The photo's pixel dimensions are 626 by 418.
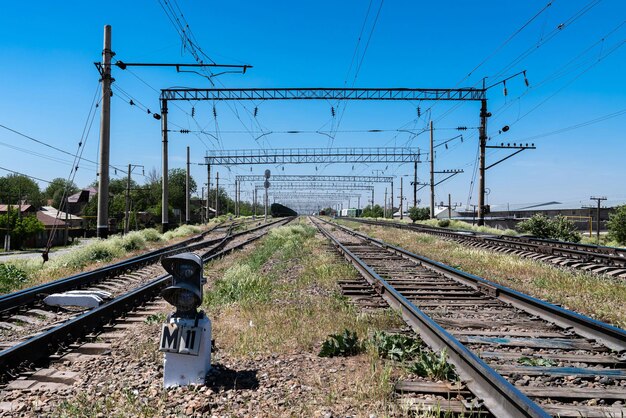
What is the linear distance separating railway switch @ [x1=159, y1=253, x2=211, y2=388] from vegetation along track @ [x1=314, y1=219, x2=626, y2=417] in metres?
2.34

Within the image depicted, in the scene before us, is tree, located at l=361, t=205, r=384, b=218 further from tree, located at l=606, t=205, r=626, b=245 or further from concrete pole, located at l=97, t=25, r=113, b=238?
concrete pole, located at l=97, t=25, r=113, b=238

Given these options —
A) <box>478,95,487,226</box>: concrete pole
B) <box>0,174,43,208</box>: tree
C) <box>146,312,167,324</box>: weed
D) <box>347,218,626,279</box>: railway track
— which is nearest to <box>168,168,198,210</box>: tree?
<box>0,174,43,208</box>: tree

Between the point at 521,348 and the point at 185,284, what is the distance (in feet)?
12.2

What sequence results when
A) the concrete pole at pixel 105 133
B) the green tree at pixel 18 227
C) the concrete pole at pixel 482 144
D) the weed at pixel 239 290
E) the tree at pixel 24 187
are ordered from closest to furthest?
the weed at pixel 239 290
the concrete pole at pixel 105 133
the concrete pole at pixel 482 144
the green tree at pixel 18 227
the tree at pixel 24 187

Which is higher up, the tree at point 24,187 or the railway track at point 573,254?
the tree at point 24,187

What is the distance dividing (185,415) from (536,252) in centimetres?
1511

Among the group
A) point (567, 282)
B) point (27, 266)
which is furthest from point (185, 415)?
point (27, 266)

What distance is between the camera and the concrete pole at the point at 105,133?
18141 millimetres

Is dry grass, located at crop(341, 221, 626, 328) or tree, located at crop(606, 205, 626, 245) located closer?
dry grass, located at crop(341, 221, 626, 328)

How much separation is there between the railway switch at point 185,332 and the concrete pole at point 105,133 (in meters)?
14.9

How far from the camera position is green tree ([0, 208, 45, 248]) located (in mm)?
56469

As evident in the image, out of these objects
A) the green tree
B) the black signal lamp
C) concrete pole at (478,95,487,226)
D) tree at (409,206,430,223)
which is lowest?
the green tree

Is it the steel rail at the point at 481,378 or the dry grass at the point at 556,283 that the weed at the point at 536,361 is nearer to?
the steel rail at the point at 481,378

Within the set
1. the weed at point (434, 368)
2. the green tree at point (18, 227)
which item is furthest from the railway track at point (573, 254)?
the green tree at point (18, 227)
